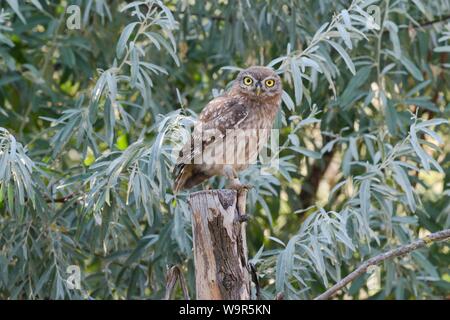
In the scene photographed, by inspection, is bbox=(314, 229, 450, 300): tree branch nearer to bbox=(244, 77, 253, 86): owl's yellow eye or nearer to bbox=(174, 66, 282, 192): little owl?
bbox=(174, 66, 282, 192): little owl

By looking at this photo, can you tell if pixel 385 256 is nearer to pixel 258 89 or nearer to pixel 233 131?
pixel 233 131

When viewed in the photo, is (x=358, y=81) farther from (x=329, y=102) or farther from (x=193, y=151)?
(x=193, y=151)

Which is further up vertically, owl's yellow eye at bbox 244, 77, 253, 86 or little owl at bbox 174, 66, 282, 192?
owl's yellow eye at bbox 244, 77, 253, 86

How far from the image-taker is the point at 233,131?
16.5 ft

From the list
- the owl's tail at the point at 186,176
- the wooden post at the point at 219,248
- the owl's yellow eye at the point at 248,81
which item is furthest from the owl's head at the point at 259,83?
the wooden post at the point at 219,248

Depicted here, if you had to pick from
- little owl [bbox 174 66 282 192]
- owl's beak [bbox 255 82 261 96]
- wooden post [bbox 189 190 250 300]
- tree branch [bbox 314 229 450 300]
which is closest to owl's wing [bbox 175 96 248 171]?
little owl [bbox 174 66 282 192]

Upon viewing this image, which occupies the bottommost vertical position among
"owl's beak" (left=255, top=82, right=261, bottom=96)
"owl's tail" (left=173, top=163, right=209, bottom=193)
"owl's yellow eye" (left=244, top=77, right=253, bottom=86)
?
"owl's tail" (left=173, top=163, right=209, bottom=193)

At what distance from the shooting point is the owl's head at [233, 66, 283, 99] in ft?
16.8

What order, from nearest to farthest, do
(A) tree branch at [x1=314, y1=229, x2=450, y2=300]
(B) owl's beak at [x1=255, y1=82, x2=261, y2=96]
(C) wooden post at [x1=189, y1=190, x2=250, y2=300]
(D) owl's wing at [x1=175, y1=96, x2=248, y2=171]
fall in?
(C) wooden post at [x1=189, y1=190, x2=250, y2=300], (A) tree branch at [x1=314, y1=229, x2=450, y2=300], (D) owl's wing at [x1=175, y1=96, x2=248, y2=171], (B) owl's beak at [x1=255, y1=82, x2=261, y2=96]

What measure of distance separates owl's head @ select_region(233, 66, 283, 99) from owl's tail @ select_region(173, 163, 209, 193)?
51cm

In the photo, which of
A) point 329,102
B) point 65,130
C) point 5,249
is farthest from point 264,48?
point 5,249

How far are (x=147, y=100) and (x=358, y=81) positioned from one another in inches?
49.1

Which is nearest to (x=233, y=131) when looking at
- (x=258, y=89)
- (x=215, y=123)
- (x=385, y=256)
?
(x=215, y=123)

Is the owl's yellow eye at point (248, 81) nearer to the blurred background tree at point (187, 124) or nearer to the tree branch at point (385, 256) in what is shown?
the blurred background tree at point (187, 124)
